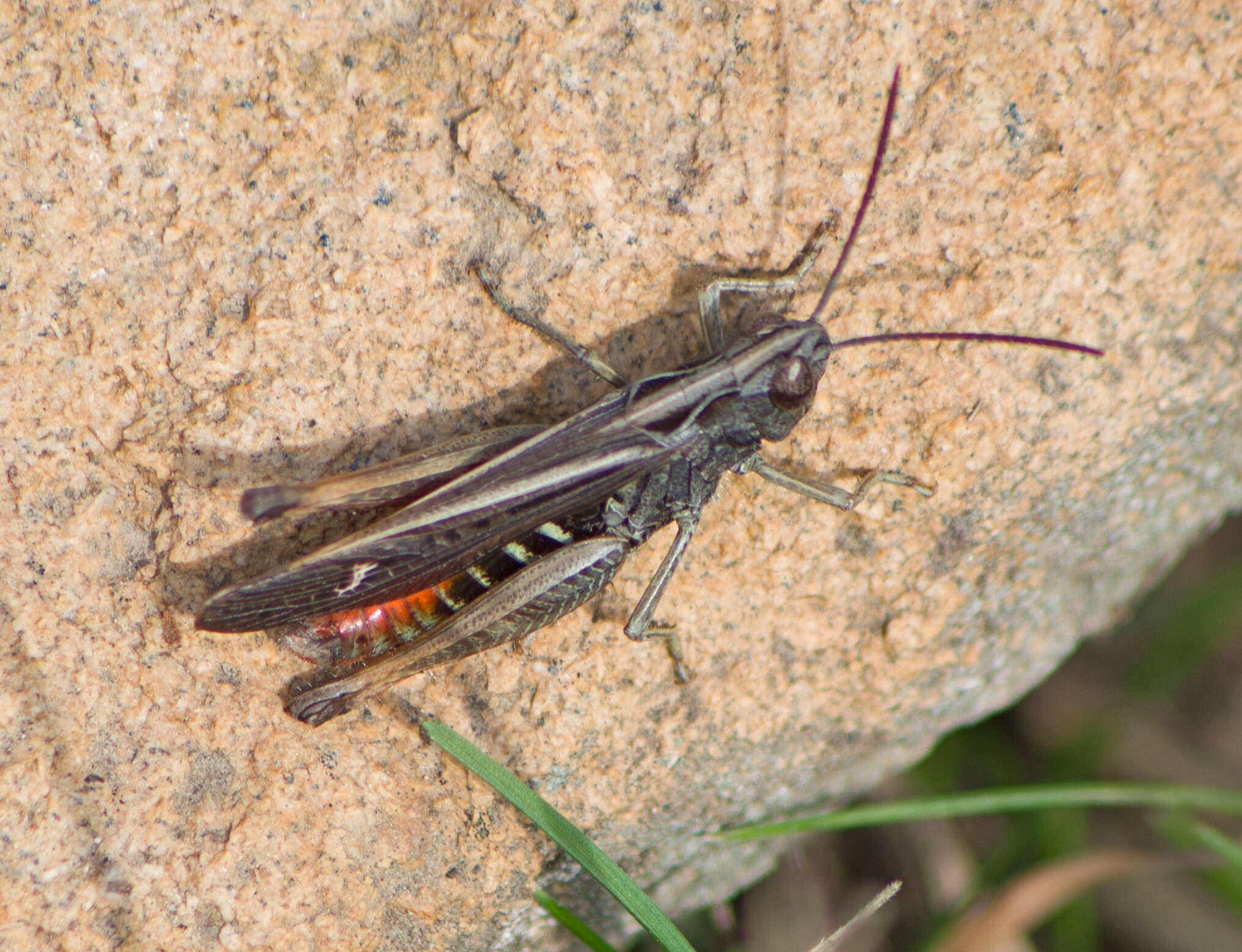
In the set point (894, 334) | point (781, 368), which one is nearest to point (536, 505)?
point (781, 368)

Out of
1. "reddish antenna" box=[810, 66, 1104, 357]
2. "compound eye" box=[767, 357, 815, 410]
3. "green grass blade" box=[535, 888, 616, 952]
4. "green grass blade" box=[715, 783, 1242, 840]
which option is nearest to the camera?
"reddish antenna" box=[810, 66, 1104, 357]

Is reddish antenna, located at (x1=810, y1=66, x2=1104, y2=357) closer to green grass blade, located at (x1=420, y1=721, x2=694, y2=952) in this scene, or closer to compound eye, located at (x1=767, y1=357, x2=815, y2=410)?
compound eye, located at (x1=767, y1=357, x2=815, y2=410)

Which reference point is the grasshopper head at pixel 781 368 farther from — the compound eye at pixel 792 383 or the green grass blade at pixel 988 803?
the green grass blade at pixel 988 803

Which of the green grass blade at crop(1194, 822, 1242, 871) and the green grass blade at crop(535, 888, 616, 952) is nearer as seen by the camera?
the green grass blade at crop(535, 888, 616, 952)

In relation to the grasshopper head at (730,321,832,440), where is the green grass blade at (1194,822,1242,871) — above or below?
below

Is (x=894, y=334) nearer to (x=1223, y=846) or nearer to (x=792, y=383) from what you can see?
(x=792, y=383)

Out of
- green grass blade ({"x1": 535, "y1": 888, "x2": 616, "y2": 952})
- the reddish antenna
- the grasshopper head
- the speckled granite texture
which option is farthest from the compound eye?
green grass blade ({"x1": 535, "y1": 888, "x2": 616, "y2": 952})

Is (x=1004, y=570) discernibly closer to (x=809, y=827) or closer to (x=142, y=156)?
(x=809, y=827)

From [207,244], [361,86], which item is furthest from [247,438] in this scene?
[361,86]
